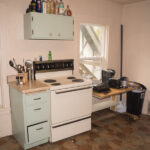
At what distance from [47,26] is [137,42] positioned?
7.14 ft

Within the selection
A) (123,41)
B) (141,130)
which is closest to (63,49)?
(123,41)

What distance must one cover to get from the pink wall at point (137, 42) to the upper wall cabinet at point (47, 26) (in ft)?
5.63

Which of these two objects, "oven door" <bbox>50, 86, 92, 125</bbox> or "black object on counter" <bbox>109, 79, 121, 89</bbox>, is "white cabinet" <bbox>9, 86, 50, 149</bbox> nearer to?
"oven door" <bbox>50, 86, 92, 125</bbox>

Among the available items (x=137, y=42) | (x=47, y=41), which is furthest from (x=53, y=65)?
(x=137, y=42)

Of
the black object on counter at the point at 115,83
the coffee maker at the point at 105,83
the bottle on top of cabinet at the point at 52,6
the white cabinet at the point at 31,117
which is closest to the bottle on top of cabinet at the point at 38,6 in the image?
the bottle on top of cabinet at the point at 52,6

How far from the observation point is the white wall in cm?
259

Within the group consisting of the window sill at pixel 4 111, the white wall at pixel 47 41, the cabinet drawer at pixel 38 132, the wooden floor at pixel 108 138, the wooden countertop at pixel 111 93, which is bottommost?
the wooden floor at pixel 108 138

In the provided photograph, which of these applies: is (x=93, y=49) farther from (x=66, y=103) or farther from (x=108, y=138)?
(x=108, y=138)

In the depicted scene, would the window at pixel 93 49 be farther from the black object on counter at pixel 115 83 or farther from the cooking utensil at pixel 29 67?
the cooking utensil at pixel 29 67

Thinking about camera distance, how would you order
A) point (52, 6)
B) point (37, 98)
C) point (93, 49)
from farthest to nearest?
point (93, 49) → point (52, 6) → point (37, 98)

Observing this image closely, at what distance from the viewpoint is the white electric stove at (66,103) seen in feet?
8.21

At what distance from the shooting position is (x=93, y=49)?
13.2ft

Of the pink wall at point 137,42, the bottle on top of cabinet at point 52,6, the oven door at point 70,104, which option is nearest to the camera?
the oven door at point 70,104

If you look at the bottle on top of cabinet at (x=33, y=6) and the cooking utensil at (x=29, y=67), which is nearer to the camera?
the bottle on top of cabinet at (x=33, y=6)
